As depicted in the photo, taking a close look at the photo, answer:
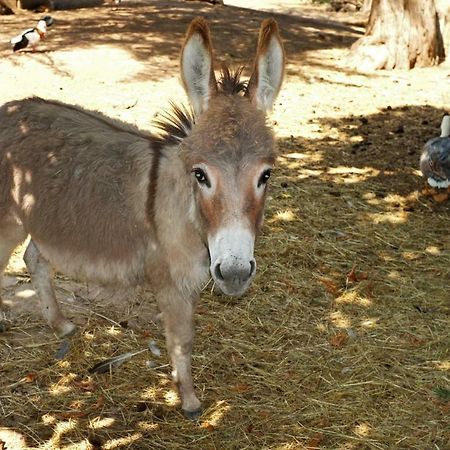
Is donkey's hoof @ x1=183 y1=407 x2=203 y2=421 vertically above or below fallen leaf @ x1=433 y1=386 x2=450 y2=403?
above

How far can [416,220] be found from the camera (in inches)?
262

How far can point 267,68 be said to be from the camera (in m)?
3.36

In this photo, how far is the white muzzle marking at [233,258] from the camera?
2.87 meters

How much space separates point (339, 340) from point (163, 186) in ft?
6.85

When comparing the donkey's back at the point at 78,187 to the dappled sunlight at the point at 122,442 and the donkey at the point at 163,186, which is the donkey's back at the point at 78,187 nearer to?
the donkey at the point at 163,186

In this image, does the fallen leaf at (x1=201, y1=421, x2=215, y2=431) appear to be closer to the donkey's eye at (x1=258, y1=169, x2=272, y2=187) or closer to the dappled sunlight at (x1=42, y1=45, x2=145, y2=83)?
the donkey's eye at (x1=258, y1=169, x2=272, y2=187)

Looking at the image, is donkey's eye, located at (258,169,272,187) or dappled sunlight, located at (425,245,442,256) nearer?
donkey's eye, located at (258,169,272,187)

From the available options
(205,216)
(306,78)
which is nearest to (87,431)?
(205,216)

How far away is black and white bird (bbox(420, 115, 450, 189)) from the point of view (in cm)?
684

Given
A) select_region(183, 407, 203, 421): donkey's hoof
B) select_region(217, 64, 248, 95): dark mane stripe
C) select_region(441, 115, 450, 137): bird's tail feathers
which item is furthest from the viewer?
select_region(441, 115, 450, 137): bird's tail feathers

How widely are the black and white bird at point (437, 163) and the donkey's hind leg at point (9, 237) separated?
15.5 feet

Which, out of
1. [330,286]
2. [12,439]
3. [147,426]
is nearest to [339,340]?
[330,286]

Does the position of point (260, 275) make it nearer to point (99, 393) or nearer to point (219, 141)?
point (99, 393)

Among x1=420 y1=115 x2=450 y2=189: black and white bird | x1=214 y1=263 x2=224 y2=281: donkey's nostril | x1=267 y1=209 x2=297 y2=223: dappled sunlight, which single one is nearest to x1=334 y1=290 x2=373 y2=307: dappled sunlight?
x1=267 y1=209 x2=297 y2=223: dappled sunlight
